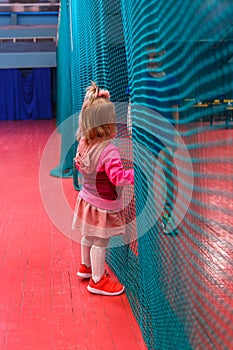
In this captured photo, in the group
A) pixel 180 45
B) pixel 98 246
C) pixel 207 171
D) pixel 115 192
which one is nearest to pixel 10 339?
pixel 98 246

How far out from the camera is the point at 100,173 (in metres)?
2.46

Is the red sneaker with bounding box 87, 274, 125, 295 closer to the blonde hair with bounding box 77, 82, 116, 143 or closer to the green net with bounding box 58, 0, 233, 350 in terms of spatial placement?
the green net with bounding box 58, 0, 233, 350

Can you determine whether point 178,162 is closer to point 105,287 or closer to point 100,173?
point 100,173

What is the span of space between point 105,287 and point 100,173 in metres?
0.56

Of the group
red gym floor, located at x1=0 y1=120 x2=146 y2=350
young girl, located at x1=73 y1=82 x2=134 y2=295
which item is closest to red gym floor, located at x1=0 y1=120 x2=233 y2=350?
red gym floor, located at x1=0 y1=120 x2=146 y2=350

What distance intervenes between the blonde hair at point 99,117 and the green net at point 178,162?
0.57ft

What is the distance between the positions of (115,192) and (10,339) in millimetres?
826

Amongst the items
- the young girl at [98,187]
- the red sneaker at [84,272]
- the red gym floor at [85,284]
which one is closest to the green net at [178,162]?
the red gym floor at [85,284]

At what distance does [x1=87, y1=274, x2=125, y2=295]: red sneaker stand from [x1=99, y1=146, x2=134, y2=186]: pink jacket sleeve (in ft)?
1.86

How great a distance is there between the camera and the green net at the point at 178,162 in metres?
1.21

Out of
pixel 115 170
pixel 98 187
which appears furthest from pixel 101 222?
pixel 115 170

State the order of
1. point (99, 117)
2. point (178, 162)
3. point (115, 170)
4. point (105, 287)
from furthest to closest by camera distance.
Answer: point (105, 287) → point (99, 117) → point (115, 170) → point (178, 162)

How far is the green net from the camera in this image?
1209 mm

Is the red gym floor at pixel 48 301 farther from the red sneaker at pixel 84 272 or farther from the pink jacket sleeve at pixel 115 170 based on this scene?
the pink jacket sleeve at pixel 115 170
